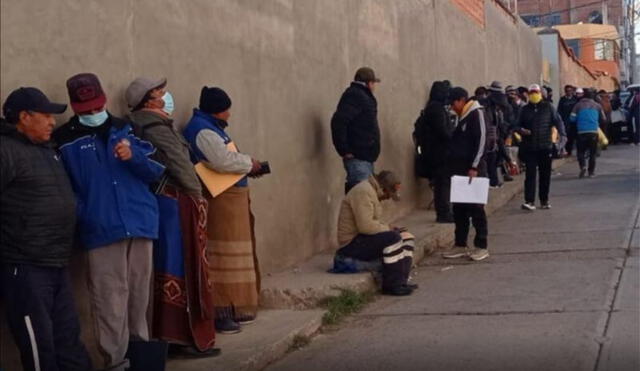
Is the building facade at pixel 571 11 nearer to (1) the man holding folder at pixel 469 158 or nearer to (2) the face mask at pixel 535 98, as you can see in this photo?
(2) the face mask at pixel 535 98

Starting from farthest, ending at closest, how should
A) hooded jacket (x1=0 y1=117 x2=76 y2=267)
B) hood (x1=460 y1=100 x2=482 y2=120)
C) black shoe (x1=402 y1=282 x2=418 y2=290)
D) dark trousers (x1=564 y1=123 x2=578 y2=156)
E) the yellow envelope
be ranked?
dark trousers (x1=564 y1=123 x2=578 y2=156) < hood (x1=460 y1=100 x2=482 y2=120) < black shoe (x1=402 y1=282 x2=418 y2=290) < the yellow envelope < hooded jacket (x1=0 y1=117 x2=76 y2=267)

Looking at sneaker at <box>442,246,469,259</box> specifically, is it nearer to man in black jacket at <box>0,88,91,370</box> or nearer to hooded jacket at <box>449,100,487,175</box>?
hooded jacket at <box>449,100,487,175</box>

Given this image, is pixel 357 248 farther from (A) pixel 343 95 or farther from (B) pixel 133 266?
(B) pixel 133 266

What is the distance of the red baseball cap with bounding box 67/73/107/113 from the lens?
5.46 m

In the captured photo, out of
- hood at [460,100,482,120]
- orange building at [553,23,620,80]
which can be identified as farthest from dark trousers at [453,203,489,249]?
orange building at [553,23,620,80]

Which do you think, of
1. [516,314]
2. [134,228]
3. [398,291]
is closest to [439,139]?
[398,291]

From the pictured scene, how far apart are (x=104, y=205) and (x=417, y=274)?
482cm

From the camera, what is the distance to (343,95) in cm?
991

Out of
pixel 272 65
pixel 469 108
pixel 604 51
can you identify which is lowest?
pixel 469 108

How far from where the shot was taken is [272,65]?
8.78m

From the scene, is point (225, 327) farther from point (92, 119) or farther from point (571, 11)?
point (571, 11)

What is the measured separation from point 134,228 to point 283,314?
240cm

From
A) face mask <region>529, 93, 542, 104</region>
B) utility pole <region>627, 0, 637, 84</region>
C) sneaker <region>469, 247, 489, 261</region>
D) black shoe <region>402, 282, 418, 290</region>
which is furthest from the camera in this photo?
utility pole <region>627, 0, 637, 84</region>

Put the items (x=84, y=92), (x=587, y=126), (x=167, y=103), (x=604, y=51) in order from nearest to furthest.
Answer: (x=84, y=92) < (x=167, y=103) < (x=587, y=126) < (x=604, y=51)
